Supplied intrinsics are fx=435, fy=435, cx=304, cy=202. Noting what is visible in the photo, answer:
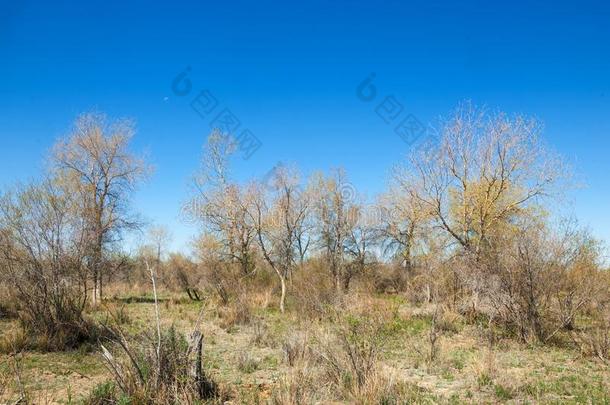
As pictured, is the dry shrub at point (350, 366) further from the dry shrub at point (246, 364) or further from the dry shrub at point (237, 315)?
the dry shrub at point (237, 315)

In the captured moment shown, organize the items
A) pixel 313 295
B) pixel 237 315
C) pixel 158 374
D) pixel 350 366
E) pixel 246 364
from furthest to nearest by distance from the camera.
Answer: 1. pixel 237 315
2. pixel 313 295
3. pixel 246 364
4. pixel 350 366
5. pixel 158 374

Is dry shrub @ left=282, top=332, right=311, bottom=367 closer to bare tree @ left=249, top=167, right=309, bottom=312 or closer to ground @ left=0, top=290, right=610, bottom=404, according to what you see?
ground @ left=0, top=290, right=610, bottom=404

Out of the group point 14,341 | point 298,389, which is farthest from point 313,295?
point 298,389

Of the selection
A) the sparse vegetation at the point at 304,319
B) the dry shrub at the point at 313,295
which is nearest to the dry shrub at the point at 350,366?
the sparse vegetation at the point at 304,319

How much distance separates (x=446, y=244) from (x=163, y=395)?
15712 millimetres

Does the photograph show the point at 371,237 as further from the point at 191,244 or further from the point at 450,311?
the point at 450,311

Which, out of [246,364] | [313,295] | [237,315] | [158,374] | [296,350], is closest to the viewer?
[158,374]

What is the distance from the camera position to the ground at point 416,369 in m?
7.36

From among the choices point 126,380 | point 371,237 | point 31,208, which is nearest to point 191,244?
point 371,237

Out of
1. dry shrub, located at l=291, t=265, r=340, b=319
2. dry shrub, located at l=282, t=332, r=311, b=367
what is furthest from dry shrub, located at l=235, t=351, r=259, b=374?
dry shrub, located at l=291, t=265, r=340, b=319

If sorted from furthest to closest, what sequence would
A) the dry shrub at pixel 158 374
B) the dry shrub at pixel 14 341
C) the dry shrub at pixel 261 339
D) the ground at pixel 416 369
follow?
the dry shrub at pixel 261 339 → the dry shrub at pixel 14 341 → the ground at pixel 416 369 → the dry shrub at pixel 158 374

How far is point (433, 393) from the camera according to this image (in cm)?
757

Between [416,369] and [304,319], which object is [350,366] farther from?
[304,319]

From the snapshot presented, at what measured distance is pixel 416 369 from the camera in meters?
9.41
